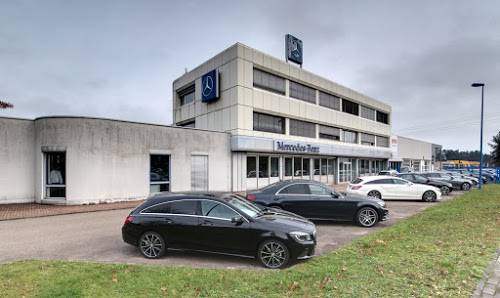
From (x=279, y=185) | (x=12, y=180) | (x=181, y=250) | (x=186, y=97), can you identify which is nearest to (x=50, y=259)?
(x=181, y=250)

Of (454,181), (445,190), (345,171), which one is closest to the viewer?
(445,190)

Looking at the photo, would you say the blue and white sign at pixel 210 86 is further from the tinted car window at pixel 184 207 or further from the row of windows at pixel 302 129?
the tinted car window at pixel 184 207

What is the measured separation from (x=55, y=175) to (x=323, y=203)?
13334 millimetres

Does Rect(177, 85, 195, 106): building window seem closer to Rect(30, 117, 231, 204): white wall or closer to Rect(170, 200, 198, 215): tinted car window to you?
Rect(30, 117, 231, 204): white wall

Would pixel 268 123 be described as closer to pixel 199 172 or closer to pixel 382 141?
pixel 199 172

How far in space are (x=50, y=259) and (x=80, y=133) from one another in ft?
31.9

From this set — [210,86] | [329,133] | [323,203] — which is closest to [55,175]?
[210,86]

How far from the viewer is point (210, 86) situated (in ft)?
71.8

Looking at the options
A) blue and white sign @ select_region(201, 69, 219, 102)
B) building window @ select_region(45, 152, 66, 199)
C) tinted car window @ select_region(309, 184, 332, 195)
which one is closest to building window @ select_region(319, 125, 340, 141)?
blue and white sign @ select_region(201, 69, 219, 102)

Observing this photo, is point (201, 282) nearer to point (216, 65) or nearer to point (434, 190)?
point (434, 190)

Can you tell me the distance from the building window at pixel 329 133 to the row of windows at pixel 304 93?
2264mm

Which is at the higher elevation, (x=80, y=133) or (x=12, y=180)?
(x=80, y=133)

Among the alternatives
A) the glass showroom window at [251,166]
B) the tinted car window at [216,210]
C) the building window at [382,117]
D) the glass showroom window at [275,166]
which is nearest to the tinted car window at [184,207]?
the tinted car window at [216,210]

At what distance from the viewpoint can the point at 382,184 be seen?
51.4 feet
